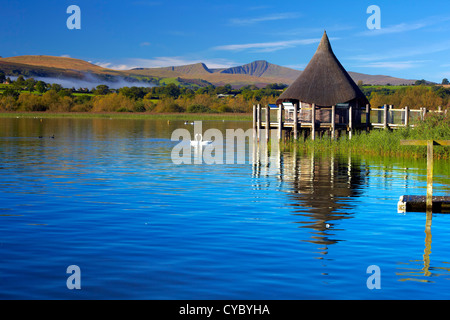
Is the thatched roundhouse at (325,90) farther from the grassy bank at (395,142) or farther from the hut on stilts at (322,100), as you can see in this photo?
the grassy bank at (395,142)

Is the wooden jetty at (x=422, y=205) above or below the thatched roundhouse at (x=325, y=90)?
below

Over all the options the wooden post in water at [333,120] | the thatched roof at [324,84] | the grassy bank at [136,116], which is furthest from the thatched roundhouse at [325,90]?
the grassy bank at [136,116]

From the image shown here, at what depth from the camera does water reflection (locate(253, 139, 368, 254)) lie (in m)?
15.2

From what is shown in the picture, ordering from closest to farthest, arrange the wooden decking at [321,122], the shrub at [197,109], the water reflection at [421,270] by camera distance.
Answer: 1. the water reflection at [421,270]
2. the wooden decking at [321,122]
3. the shrub at [197,109]

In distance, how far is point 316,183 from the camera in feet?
75.3

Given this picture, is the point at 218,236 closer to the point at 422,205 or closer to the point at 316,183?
the point at 422,205

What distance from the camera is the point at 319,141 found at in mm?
38188

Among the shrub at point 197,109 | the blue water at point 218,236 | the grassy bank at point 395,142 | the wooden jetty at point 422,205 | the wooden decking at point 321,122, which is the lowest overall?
the blue water at point 218,236

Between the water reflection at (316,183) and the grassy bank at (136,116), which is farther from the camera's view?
the grassy bank at (136,116)

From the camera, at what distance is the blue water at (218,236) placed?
386 inches

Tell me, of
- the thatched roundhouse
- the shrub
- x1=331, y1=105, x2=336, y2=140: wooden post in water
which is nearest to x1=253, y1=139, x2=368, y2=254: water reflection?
x1=331, y1=105, x2=336, y2=140: wooden post in water

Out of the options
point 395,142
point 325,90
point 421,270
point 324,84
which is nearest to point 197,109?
point 324,84
